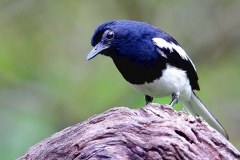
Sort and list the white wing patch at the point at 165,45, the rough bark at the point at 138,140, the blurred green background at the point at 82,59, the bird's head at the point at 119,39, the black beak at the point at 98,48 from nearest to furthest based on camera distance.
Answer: the rough bark at the point at 138,140 < the black beak at the point at 98,48 < the bird's head at the point at 119,39 < the white wing patch at the point at 165,45 < the blurred green background at the point at 82,59

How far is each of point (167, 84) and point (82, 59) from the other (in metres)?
1.97

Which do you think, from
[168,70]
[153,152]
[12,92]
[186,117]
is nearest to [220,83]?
[168,70]

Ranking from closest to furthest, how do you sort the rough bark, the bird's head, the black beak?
the rough bark → the black beak → the bird's head

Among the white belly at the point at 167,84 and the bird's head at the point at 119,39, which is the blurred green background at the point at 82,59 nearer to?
the white belly at the point at 167,84

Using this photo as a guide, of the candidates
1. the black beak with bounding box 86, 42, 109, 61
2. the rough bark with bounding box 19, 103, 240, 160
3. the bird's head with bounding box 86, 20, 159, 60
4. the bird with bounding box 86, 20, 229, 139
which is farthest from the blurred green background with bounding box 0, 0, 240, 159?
the rough bark with bounding box 19, 103, 240, 160

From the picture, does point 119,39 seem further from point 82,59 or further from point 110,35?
point 82,59

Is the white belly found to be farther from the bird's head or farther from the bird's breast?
the bird's head

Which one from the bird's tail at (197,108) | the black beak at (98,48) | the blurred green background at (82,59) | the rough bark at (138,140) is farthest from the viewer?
the blurred green background at (82,59)

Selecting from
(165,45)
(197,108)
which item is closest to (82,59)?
(197,108)

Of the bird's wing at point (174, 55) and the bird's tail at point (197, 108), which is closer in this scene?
the bird's wing at point (174, 55)

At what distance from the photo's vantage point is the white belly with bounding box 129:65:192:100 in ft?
17.1

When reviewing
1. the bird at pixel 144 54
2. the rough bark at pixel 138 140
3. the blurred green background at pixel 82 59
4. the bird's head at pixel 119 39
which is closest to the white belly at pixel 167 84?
the bird at pixel 144 54

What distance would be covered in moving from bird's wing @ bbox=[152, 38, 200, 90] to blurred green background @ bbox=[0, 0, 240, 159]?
0.41 meters

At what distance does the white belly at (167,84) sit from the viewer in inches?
205
